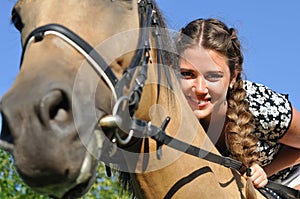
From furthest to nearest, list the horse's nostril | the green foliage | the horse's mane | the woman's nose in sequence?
the green foliage → the woman's nose → the horse's mane → the horse's nostril

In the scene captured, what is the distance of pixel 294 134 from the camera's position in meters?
3.62

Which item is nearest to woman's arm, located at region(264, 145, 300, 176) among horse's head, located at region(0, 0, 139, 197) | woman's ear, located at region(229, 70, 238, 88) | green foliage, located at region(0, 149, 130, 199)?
woman's ear, located at region(229, 70, 238, 88)

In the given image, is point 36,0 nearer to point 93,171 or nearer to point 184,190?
point 93,171

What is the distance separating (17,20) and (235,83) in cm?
158

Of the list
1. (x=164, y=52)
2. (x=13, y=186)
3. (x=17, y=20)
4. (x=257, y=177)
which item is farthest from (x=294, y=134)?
(x=13, y=186)

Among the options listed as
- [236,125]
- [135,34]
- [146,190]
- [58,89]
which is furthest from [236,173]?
[58,89]

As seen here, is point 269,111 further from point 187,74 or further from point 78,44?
point 78,44

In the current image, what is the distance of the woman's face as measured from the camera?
3406 millimetres

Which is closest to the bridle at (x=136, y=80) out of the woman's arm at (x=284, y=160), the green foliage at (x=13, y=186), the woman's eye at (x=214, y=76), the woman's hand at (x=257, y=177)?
the woman's hand at (x=257, y=177)

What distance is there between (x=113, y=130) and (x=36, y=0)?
65 cm

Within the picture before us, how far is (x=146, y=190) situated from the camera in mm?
2725

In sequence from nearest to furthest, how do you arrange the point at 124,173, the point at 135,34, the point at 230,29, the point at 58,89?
the point at 58,89
the point at 135,34
the point at 124,173
the point at 230,29

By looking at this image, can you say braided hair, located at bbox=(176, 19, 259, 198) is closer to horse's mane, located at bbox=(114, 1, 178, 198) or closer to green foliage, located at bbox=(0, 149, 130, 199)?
horse's mane, located at bbox=(114, 1, 178, 198)

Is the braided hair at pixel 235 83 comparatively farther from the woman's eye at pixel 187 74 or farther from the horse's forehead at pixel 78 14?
the horse's forehead at pixel 78 14
